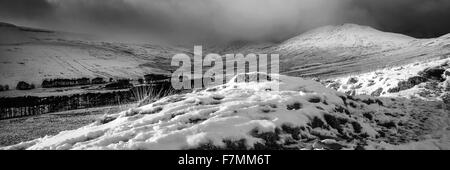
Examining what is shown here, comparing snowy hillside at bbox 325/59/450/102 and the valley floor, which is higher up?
snowy hillside at bbox 325/59/450/102

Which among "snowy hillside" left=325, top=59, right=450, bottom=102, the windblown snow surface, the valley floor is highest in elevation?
"snowy hillside" left=325, top=59, right=450, bottom=102

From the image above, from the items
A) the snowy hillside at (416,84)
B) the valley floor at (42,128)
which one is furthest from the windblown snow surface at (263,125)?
the valley floor at (42,128)

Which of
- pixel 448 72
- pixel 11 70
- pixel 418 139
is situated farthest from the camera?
pixel 11 70

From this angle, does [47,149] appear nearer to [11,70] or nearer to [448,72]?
[448,72]

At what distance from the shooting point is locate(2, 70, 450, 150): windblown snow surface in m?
10.7

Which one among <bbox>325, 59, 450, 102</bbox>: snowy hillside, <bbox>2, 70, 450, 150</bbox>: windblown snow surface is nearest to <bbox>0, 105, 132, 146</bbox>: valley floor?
<bbox>2, 70, 450, 150</bbox>: windblown snow surface

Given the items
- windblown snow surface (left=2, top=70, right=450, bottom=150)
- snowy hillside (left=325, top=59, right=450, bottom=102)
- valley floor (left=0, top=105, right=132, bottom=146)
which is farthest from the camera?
valley floor (left=0, top=105, right=132, bottom=146)

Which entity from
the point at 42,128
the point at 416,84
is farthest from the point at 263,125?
the point at 42,128

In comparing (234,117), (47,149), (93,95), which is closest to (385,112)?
(234,117)

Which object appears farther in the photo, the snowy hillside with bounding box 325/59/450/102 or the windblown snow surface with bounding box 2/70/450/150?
the snowy hillside with bounding box 325/59/450/102

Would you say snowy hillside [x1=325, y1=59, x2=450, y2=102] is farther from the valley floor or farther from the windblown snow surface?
the valley floor
